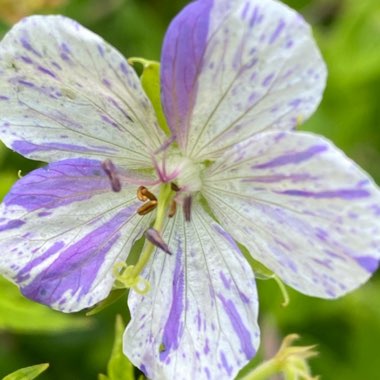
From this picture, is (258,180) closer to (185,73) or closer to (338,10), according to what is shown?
(185,73)

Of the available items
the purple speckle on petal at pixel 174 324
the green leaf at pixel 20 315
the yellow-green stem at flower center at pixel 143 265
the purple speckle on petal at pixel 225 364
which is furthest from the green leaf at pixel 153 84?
the green leaf at pixel 20 315

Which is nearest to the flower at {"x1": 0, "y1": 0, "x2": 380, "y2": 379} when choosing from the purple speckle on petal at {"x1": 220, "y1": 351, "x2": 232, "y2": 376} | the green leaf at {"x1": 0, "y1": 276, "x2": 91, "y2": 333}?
the purple speckle on petal at {"x1": 220, "y1": 351, "x2": 232, "y2": 376}

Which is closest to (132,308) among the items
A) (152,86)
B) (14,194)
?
(14,194)

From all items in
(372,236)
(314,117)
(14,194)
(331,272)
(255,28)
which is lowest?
(314,117)

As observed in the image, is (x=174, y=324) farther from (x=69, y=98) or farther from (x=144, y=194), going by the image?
(x=69, y=98)

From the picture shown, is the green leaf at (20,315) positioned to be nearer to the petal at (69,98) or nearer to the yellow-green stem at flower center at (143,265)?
the yellow-green stem at flower center at (143,265)
